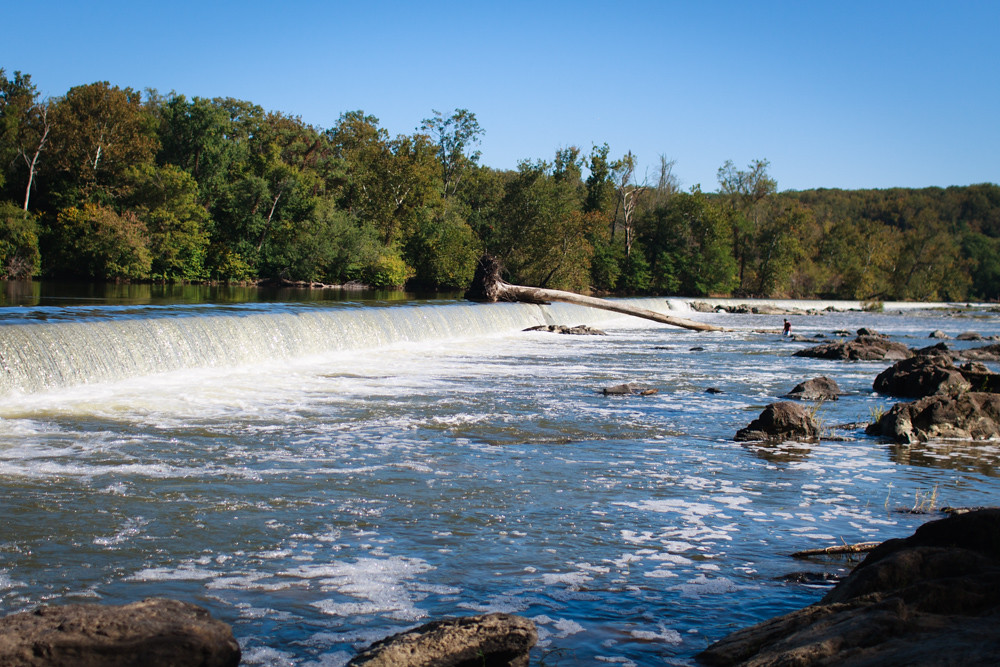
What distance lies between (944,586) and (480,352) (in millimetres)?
17542

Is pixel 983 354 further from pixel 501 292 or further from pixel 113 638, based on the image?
pixel 113 638

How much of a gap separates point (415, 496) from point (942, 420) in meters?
6.78

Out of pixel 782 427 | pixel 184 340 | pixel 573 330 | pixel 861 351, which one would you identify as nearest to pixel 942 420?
pixel 782 427

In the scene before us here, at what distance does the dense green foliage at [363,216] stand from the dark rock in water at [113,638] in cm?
4068

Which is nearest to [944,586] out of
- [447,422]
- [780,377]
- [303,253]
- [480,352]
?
[447,422]

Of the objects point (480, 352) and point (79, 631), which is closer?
point (79, 631)

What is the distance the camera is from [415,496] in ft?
21.8

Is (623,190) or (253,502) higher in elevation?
(623,190)

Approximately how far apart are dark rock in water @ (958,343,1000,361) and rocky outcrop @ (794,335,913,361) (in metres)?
1.43

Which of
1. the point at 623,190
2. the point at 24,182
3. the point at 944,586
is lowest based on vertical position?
the point at 944,586

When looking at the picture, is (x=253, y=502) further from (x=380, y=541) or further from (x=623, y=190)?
(x=623, y=190)

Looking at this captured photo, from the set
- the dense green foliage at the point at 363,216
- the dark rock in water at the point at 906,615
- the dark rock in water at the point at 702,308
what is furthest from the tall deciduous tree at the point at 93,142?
the dark rock in water at the point at 906,615

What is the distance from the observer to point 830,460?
8.38 m

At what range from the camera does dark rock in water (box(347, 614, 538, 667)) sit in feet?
10.7
